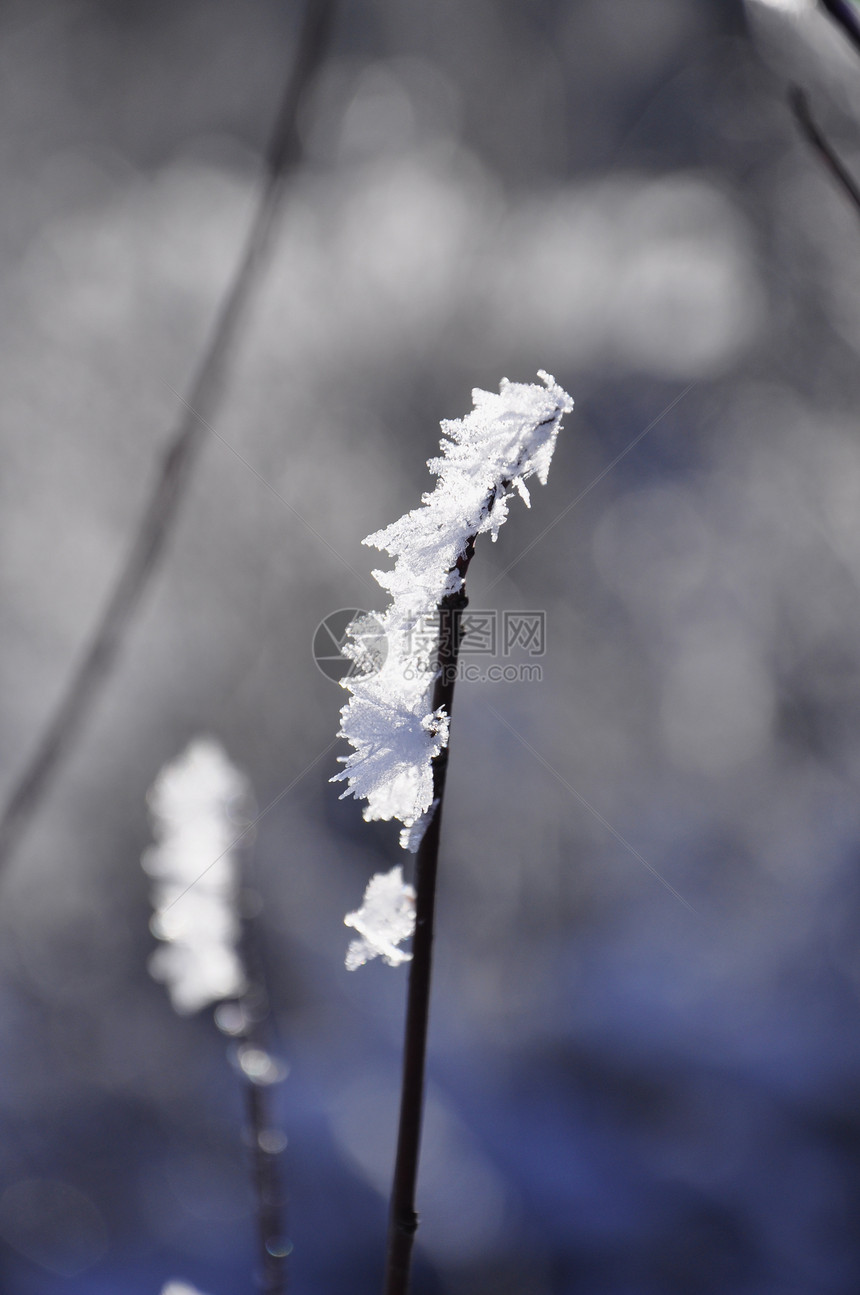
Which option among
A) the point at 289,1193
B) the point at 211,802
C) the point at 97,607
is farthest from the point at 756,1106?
the point at 97,607

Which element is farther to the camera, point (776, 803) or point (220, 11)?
point (220, 11)

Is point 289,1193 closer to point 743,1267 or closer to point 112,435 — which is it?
point 743,1267

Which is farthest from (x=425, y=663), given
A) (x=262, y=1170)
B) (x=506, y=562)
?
(x=506, y=562)

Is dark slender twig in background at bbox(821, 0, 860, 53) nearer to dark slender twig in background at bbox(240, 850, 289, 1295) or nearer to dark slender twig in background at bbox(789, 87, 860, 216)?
dark slender twig in background at bbox(789, 87, 860, 216)

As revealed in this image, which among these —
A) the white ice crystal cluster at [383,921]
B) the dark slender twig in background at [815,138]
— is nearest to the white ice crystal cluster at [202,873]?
the white ice crystal cluster at [383,921]

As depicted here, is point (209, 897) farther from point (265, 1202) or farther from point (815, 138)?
point (815, 138)

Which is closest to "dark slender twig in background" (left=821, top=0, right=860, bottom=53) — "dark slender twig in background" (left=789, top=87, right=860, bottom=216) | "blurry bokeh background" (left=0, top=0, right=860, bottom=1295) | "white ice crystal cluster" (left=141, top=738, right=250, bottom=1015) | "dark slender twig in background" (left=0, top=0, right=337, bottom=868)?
"dark slender twig in background" (left=789, top=87, right=860, bottom=216)
